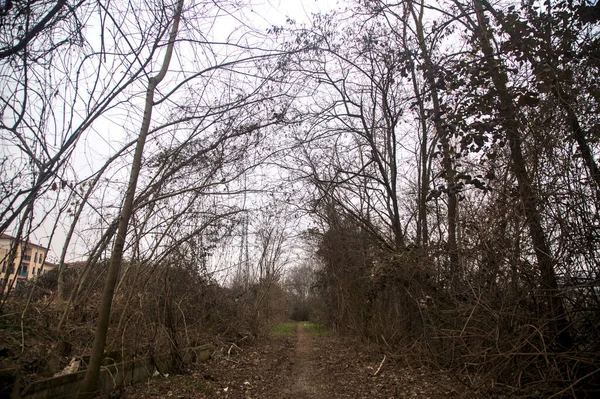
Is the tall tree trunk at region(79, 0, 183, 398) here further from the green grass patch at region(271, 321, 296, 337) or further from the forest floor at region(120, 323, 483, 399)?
the green grass patch at region(271, 321, 296, 337)

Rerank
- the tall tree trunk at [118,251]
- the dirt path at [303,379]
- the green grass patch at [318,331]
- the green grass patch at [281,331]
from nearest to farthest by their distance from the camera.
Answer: the tall tree trunk at [118,251]
the dirt path at [303,379]
the green grass patch at [281,331]
the green grass patch at [318,331]

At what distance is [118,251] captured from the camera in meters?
4.48

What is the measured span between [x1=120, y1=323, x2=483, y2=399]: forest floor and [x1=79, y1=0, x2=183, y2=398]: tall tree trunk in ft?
3.47

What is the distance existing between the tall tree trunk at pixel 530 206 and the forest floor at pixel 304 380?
51.9 inches

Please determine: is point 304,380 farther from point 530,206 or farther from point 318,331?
point 318,331

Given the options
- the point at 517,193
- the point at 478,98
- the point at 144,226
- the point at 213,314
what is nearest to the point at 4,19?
the point at 144,226

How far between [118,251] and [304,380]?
4421 mm

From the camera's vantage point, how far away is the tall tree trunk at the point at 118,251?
13.8 feet

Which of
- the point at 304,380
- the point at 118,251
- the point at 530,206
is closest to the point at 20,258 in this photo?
the point at 118,251

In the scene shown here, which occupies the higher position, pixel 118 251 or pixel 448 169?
pixel 448 169

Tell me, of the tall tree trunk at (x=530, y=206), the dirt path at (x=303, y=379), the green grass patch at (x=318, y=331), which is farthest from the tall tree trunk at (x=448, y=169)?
the green grass patch at (x=318, y=331)

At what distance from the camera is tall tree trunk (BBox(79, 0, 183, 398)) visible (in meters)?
4.20

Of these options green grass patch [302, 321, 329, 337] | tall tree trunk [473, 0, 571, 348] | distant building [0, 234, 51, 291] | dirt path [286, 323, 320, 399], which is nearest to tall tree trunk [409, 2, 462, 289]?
tall tree trunk [473, 0, 571, 348]

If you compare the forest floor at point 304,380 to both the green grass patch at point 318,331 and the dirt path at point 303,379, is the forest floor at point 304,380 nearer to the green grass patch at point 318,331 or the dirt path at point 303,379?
the dirt path at point 303,379
